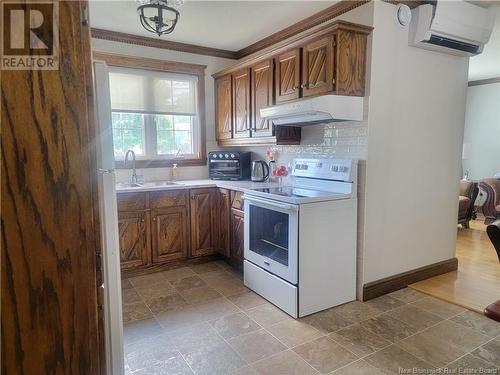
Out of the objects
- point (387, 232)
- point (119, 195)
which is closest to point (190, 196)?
point (119, 195)

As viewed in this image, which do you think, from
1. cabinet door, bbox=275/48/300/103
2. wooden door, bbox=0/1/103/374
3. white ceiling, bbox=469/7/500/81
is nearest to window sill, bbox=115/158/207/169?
cabinet door, bbox=275/48/300/103

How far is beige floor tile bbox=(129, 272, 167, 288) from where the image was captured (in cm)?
323

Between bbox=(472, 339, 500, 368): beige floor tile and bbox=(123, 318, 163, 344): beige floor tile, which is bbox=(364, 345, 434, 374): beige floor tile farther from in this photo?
bbox=(123, 318, 163, 344): beige floor tile

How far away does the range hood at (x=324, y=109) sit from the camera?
8.05 ft

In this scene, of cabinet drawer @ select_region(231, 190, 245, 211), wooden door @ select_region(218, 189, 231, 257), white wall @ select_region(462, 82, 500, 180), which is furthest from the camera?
white wall @ select_region(462, 82, 500, 180)

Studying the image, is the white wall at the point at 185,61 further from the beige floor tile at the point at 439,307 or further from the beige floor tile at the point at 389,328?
the beige floor tile at the point at 439,307

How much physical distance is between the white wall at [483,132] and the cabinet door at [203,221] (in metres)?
5.29

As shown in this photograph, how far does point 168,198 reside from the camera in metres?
3.47

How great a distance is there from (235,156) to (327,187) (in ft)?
4.70

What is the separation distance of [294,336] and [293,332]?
5 cm

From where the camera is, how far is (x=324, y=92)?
103 inches

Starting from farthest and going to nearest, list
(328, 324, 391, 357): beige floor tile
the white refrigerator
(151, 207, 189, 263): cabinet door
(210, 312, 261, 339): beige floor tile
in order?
1. (151, 207, 189, 263): cabinet door
2. (210, 312, 261, 339): beige floor tile
3. (328, 324, 391, 357): beige floor tile
4. the white refrigerator

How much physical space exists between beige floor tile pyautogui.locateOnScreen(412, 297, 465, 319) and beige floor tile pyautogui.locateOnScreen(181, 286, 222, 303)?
Answer: 1.70 metres

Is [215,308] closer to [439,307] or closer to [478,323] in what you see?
[439,307]
